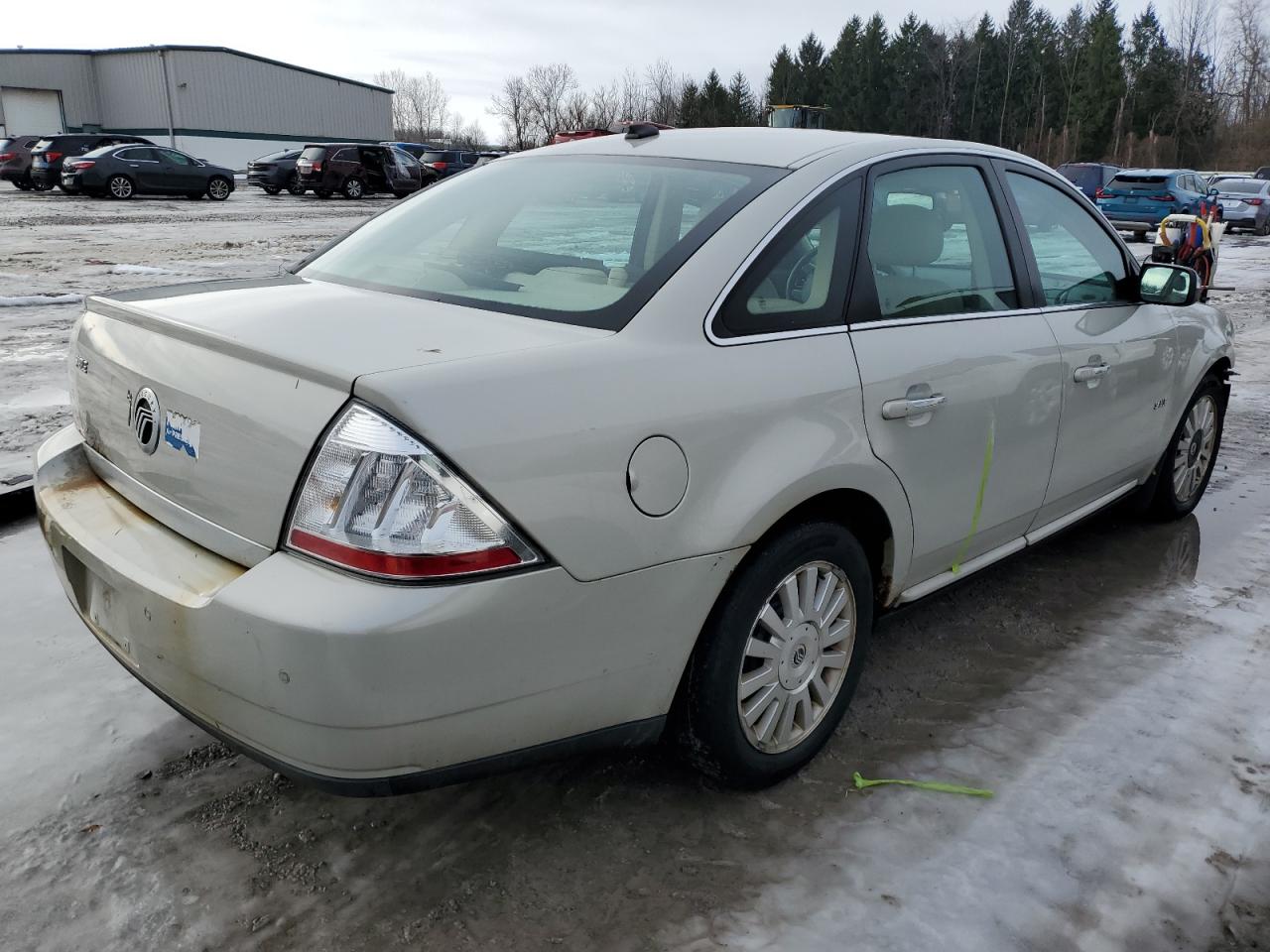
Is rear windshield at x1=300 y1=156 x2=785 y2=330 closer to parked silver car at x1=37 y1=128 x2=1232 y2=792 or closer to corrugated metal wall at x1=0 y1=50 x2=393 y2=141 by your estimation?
parked silver car at x1=37 y1=128 x2=1232 y2=792

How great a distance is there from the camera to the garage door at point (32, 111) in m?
49.6

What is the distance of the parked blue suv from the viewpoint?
2178 cm

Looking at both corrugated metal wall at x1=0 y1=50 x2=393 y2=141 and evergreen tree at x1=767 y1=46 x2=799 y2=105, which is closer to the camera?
corrugated metal wall at x1=0 y1=50 x2=393 y2=141

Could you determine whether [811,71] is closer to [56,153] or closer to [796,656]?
[56,153]

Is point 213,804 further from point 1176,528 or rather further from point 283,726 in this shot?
point 1176,528

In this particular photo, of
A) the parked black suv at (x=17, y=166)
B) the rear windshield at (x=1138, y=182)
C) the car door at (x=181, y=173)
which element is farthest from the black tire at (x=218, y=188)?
the rear windshield at (x=1138, y=182)

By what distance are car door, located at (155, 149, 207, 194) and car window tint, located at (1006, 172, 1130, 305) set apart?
84.2 feet

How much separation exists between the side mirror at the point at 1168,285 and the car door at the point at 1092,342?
46 millimetres

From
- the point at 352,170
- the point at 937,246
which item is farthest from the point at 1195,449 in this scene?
the point at 352,170

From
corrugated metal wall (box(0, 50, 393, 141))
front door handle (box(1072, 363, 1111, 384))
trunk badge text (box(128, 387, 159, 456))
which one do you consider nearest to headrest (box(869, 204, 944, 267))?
front door handle (box(1072, 363, 1111, 384))

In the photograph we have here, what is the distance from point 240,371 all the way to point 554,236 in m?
1.06

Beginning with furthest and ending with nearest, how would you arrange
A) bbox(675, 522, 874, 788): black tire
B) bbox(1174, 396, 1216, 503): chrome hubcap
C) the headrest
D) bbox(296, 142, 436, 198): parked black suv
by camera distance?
bbox(296, 142, 436, 198): parked black suv → bbox(1174, 396, 1216, 503): chrome hubcap → the headrest → bbox(675, 522, 874, 788): black tire

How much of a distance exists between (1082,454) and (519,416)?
95.7 inches

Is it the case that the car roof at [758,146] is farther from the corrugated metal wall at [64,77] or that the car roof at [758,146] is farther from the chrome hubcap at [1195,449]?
the corrugated metal wall at [64,77]
